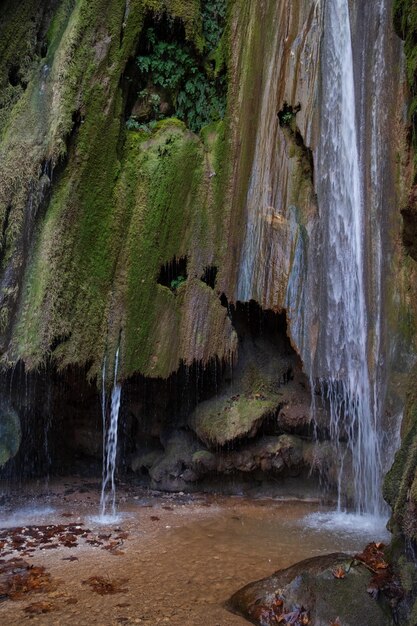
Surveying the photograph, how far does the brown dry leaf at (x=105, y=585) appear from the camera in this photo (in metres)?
4.50

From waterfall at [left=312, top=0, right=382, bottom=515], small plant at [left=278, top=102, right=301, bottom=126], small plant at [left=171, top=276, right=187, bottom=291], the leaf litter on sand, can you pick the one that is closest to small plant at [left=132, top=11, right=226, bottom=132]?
small plant at [left=278, top=102, right=301, bottom=126]

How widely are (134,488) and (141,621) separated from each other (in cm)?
472

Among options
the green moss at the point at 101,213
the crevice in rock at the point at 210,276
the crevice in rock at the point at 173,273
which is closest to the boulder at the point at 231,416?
the green moss at the point at 101,213

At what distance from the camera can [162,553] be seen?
18.0 ft

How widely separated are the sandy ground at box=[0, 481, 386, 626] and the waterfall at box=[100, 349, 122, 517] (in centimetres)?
16

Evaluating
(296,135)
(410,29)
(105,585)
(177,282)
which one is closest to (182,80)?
(296,135)

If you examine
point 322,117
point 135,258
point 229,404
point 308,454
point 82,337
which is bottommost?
point 308,454

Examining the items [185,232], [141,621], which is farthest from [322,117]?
[141,621]

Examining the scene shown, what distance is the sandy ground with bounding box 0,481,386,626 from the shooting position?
163 inches

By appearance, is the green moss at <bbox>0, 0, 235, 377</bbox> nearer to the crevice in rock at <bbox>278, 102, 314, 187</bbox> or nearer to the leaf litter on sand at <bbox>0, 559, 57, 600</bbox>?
the crevice in rock at <bbox>278, 102, 314, 187</bbox>

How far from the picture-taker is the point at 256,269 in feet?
27.6

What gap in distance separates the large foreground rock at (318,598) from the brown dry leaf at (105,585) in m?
0.95

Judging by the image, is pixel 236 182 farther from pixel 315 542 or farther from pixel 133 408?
pixel 315 542

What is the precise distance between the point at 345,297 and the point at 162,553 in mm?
4327
